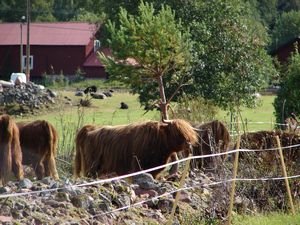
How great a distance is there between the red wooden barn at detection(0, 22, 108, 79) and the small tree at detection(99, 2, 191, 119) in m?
62.1

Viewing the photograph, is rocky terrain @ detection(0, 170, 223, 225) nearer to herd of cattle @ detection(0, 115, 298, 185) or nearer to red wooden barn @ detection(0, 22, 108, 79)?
herd of cattle @ detection(0, 115, 298, 185)

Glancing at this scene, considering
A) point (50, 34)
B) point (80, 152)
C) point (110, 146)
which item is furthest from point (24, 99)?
point (50, 34)

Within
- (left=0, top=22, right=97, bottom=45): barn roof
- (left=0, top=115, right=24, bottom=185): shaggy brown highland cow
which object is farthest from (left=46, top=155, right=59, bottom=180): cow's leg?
(left=0, top=22, right=97, bottom=45): barn roof

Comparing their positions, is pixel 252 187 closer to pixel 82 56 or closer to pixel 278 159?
pixel 278 159

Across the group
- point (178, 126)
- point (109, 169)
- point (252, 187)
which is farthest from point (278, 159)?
point (109, 169)

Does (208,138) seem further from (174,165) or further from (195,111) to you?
(195,111)

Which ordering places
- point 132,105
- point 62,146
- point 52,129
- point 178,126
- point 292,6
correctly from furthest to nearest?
point 292,6
point 132,105
point 62,146
point 52,129
point 178,126

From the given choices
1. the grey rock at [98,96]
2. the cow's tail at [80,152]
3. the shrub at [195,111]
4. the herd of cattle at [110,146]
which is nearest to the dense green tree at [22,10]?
the grey rock at [98,96]

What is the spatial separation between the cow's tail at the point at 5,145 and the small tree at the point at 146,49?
6.49 metres

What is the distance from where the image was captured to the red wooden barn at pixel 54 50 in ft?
287

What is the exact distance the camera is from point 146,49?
22266 mm

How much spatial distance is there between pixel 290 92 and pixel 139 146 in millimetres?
12472

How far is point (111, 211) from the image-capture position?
9.71 meters

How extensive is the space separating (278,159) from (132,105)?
1651 inches
